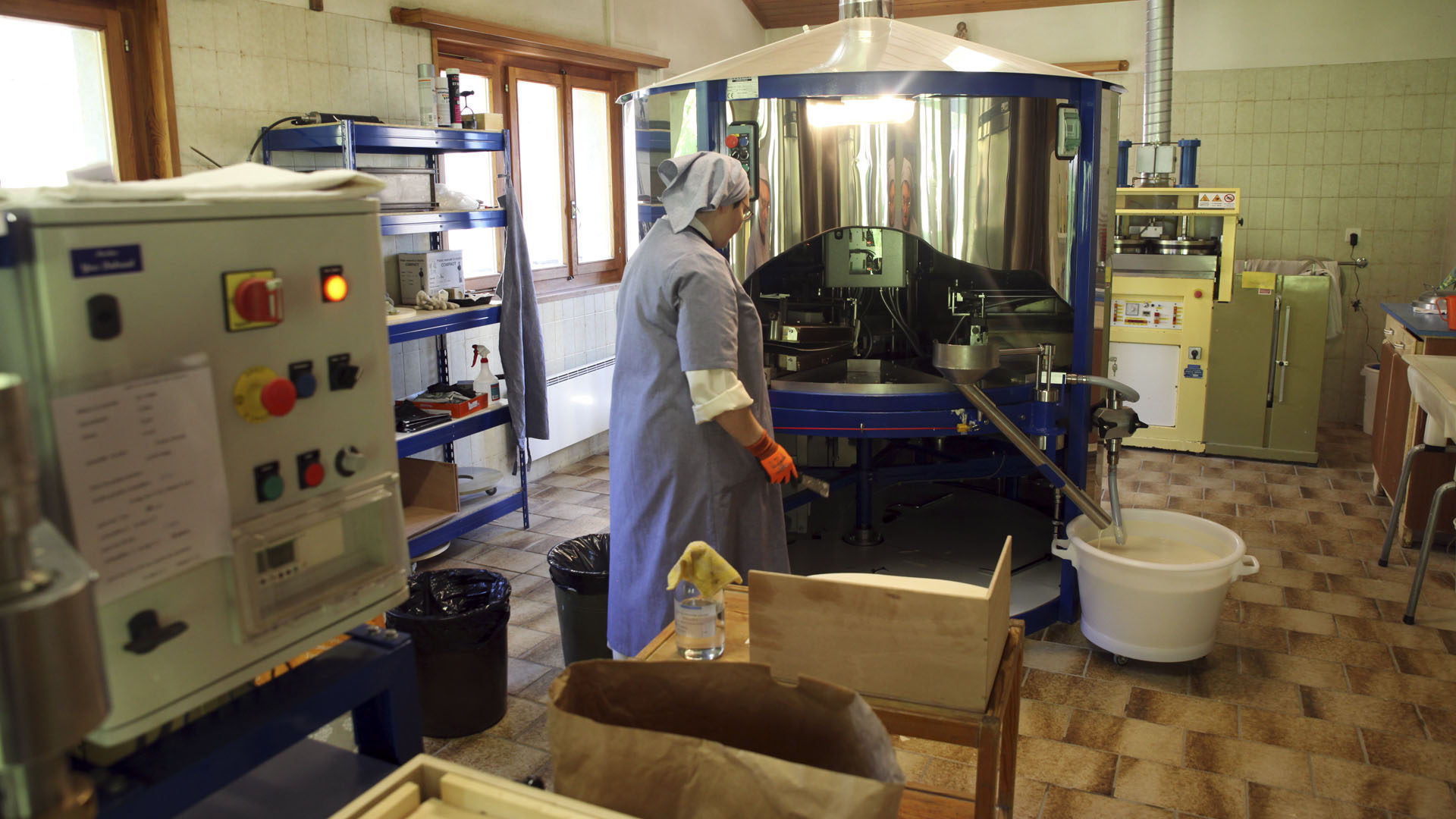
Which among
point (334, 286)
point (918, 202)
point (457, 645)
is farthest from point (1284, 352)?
point (334, 286)

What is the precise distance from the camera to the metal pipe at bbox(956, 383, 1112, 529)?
9.93ft

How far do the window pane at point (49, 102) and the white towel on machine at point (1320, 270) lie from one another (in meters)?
→ 5.63

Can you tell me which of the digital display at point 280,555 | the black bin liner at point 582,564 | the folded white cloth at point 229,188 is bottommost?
the black bin liner at point 582,564

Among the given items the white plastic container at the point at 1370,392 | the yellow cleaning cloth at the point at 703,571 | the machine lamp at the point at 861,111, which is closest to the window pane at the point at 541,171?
the machine lamp at the point at 861,111

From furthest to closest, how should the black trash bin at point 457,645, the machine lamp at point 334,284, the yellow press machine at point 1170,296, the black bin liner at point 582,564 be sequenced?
the yellow press machine at point 1170,296, the black bin liner at point 582,564, the black trash bin at point 457,645, the machine lamp at point 334,284

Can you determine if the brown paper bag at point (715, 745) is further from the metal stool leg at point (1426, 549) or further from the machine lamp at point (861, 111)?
the metal stool leg at point (1426, 549)

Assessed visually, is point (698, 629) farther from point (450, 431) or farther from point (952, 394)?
point (450, 431)

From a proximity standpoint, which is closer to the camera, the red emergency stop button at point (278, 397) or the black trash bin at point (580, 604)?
the red emergency stop button at point (278, 397)

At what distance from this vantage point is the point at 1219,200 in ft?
16.8

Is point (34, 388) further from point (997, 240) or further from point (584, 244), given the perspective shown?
point (584, 244)

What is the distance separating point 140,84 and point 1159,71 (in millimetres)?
5047

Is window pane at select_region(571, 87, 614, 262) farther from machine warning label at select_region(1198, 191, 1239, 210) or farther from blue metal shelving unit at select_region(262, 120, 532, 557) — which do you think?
machine warning label at select_region(1198, 191, 1239, 210)

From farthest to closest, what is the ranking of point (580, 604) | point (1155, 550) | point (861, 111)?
point (1155, 550) < point (861, 111) < point (580, 604)

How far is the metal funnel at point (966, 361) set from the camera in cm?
305
